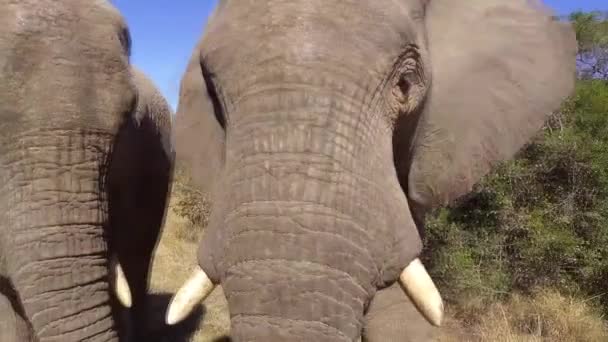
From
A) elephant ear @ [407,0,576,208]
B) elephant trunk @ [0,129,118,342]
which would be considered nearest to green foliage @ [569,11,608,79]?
elephant ear @ [407,0,576,208]

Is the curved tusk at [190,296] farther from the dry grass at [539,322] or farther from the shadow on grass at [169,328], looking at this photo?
the dry grass at [539,322]

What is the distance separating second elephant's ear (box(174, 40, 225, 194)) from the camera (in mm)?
3164

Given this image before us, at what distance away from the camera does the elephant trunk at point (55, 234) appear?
2693 mm

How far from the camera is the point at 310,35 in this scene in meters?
2.20

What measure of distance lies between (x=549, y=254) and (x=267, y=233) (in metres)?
4.48

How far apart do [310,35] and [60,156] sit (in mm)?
1190

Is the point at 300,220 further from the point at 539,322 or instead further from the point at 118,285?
the point at 539,322

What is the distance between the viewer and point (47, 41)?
2.82m

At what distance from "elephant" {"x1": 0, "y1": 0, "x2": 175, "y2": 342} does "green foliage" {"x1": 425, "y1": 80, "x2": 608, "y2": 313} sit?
3.81 meters

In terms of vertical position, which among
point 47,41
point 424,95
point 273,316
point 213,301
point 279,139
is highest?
point 47,41

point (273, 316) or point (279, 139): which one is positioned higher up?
point (279, 139)

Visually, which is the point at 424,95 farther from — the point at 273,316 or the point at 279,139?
the point at 273,316

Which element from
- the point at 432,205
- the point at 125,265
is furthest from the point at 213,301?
the point at 432,205

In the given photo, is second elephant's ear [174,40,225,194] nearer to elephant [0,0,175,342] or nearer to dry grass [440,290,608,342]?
elephant [0,0,175,342]
